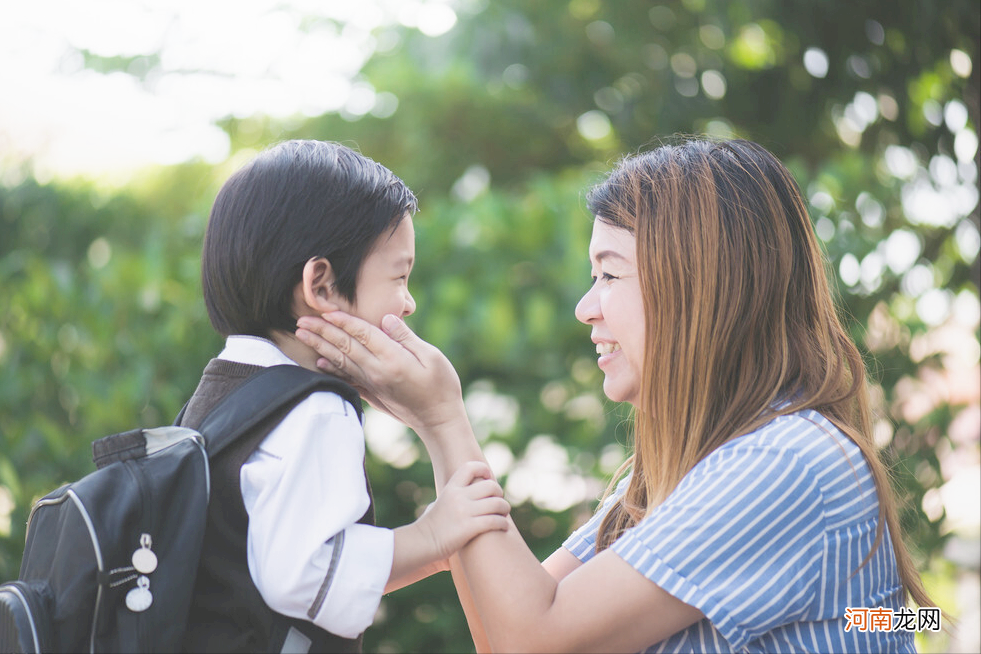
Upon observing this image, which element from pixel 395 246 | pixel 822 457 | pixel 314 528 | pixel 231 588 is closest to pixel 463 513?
pixel 314 528

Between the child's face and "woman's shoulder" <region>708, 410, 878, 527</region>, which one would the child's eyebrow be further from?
"woman's shoulder" <region>708, 410, 878, 527</region>

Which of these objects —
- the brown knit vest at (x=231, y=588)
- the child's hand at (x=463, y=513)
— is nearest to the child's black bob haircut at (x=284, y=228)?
the brown knit vest at (x=231, y=588)

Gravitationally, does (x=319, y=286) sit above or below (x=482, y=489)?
above

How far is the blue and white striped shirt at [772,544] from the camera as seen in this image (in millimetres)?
1370

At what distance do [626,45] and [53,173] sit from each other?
11.4 ft

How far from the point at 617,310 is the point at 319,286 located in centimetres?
57

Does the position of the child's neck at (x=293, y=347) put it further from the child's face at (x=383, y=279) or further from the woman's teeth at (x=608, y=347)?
the woman's teeth at (x=608, y=347)

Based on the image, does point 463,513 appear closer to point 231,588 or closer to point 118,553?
point 231,588

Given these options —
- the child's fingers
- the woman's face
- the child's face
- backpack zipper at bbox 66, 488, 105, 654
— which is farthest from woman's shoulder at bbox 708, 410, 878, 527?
backpack zipper at bbox 66, 488, 105, 654

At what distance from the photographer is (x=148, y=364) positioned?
326 cm

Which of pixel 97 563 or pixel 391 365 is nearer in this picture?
pixel 97 563

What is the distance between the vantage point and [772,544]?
1.38 m

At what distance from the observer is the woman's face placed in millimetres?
1670

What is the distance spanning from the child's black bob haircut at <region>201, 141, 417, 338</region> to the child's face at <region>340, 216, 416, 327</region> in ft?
0.05
